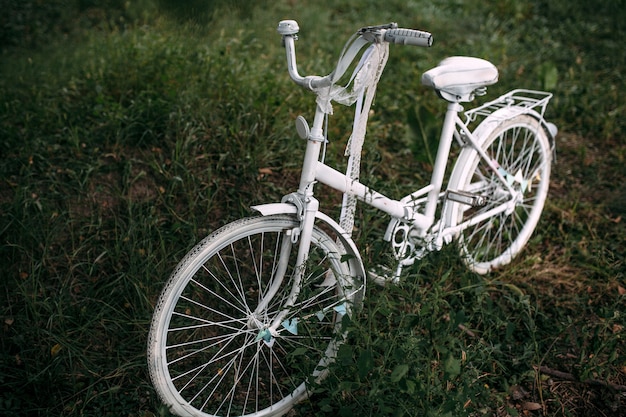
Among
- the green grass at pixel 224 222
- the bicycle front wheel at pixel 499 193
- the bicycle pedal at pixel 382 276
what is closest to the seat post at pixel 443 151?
the bicycle front wheel at pixel 499 193

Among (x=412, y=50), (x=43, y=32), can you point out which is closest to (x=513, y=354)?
(x=412, y=50)

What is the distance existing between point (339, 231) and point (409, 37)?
0.81m

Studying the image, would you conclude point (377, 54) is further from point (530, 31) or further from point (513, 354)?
point (530, 31)

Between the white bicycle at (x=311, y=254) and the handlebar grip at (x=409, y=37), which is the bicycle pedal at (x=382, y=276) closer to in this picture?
the white bicycle at (x=311, y=254)

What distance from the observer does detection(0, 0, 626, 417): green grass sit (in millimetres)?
2637

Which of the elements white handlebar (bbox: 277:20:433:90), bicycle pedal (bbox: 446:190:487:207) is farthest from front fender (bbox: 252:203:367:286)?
bicycle pedal (bbox: 446:190:487:207)

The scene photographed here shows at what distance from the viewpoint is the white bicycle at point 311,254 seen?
2.30 meters

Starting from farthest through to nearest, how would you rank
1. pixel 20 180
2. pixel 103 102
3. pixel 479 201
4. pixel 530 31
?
1. pixel 530 31
2. pixel 103 102
3. pixel 20 180
4. pixel 479 201

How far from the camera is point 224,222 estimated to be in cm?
337

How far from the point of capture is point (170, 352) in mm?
2885

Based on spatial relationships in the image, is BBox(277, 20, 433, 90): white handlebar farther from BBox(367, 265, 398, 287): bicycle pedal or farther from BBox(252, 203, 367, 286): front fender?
BBox(367, 265, 398, 287): bicycle pedal

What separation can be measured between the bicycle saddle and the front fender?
30.0 inches

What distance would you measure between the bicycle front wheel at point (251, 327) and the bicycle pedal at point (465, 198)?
0.72 m

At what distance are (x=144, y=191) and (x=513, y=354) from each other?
6.65 ft
